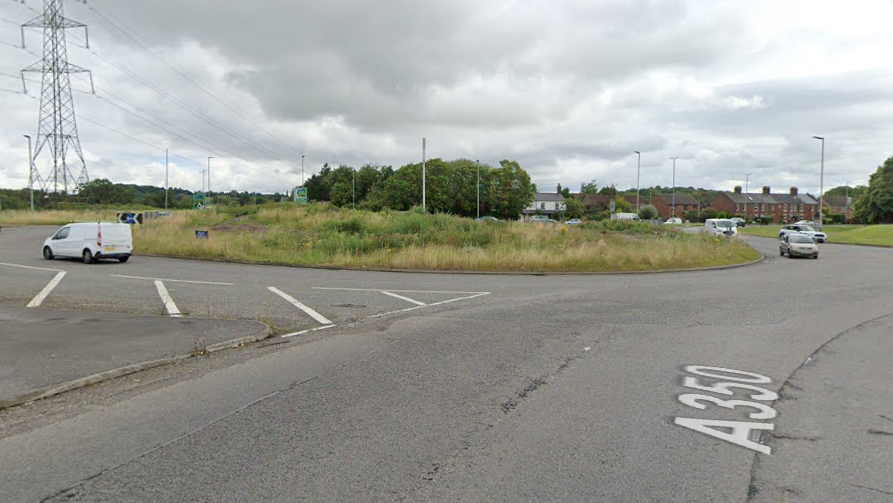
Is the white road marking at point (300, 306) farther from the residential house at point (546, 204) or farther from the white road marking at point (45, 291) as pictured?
the residential house at point (546, 204)

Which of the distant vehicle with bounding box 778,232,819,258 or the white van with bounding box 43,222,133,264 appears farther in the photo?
the distant vehicle with bounding box 778,232,819,258

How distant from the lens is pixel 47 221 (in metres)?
53.2

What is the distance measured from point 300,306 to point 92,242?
15101 millimetres

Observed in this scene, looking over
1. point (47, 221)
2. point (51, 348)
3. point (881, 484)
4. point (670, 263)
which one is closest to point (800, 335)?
point (881, 484)

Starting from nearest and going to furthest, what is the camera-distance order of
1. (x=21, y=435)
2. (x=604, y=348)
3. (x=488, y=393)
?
(x=21, y=435) < (x=488, y=393) < (x=604, y=348)

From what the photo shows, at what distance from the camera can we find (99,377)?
6.05m

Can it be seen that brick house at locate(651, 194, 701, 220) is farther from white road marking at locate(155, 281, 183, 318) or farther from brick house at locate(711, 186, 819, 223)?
white road marking at locate(155, 281, 183, 318)

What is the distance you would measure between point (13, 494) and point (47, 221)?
203ft

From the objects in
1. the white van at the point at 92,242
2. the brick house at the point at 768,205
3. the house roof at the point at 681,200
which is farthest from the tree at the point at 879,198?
the white van at the point at 92,242

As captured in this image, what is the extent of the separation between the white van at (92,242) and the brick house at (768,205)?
13599 cm

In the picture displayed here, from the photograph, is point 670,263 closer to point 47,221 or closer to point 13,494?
point 13,494

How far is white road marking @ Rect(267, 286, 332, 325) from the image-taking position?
10078 millimetres

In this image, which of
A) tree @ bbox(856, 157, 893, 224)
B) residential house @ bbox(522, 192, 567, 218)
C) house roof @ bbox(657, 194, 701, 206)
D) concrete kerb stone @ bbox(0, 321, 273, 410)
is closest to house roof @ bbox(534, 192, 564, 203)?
residential house @ bbox(522, 192, 567, 218)

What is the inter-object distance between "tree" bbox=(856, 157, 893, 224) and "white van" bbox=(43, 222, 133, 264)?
328 ft
